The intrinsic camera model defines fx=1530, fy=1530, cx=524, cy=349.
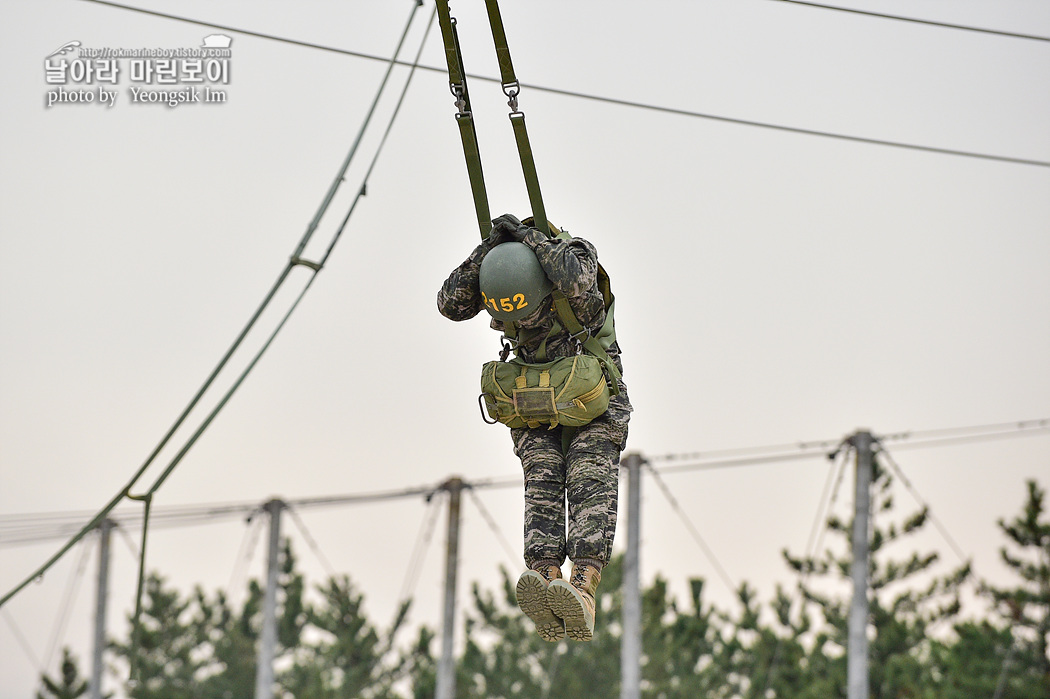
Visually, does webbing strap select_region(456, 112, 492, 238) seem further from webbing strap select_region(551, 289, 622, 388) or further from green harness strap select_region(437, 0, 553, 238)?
webbing strap select_region(551, 289, 622, 388)

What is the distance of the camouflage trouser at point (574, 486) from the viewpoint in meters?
8.60

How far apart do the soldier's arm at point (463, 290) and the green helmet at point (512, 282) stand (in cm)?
19

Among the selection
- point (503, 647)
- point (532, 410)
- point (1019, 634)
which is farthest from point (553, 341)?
point (503, 647)

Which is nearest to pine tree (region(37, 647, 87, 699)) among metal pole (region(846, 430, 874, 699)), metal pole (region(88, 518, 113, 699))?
metal pole (region(88, 518, 113, 699))

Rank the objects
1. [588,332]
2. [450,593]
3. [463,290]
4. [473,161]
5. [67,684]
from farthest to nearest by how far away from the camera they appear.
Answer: [67,684] < [450,593] < [588,332] < [463,290] < [473,161]

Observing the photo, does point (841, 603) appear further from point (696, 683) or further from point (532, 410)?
point (532, 410)

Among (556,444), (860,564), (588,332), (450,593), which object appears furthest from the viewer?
(450,593)

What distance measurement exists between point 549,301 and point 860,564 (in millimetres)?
13868

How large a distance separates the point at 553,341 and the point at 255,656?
119 ft

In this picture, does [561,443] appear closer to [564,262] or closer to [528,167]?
[564,262]

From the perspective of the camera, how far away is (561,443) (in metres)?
9.03

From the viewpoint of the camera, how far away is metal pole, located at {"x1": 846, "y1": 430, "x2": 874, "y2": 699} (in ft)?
68.8

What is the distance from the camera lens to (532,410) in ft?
28.3

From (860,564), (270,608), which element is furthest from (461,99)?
(270,608)
